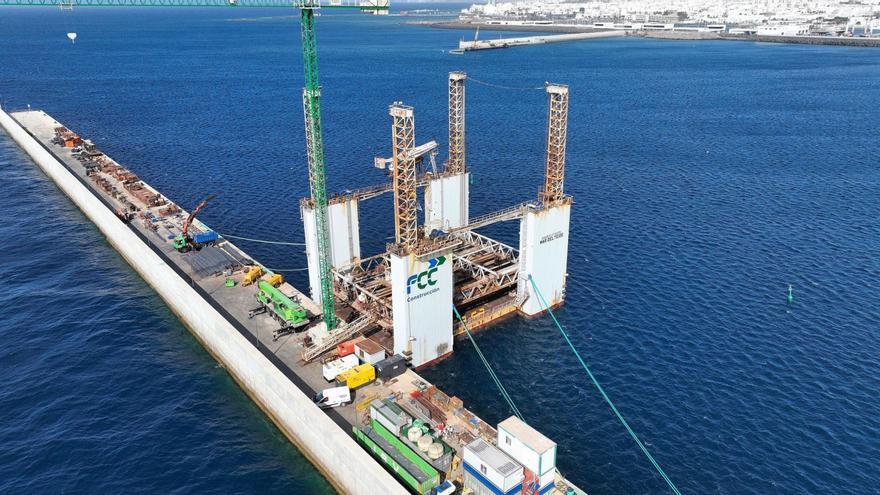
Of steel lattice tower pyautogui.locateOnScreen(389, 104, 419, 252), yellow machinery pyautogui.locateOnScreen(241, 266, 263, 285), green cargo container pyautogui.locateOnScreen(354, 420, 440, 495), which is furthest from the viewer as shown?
yellow machinery pyautogui.locateOnScreen(241, 266, 263, 285)

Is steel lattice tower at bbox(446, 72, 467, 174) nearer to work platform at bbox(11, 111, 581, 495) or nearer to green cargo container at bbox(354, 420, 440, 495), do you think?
work platform at bbox(11, 111, 581, 495)

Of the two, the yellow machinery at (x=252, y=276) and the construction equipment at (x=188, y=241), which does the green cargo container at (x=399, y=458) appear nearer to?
the yellow machinery at (x=252, y=276)

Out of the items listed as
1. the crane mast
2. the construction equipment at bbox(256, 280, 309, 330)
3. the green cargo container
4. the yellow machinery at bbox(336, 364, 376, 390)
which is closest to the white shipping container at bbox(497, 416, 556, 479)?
the green cargo container

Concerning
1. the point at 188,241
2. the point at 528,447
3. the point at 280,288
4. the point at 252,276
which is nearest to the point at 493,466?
the point at 528,447

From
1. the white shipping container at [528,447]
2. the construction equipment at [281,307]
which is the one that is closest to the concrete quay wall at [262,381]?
the construction equipment at [281,307]

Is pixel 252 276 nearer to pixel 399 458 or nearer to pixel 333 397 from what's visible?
pixel 333 397
